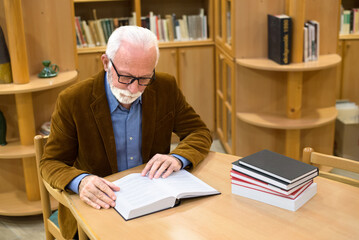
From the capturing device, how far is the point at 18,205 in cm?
337

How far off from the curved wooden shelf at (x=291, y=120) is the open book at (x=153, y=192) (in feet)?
5.88

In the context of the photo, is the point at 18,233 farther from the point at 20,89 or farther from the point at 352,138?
the point at 352,138

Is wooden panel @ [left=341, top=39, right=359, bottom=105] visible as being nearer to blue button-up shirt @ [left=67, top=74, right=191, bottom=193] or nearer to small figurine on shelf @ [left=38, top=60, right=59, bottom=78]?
small figurine on shelf @ [left=38, top=60, right=59, bottom=78]

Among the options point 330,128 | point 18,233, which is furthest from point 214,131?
point 18,233

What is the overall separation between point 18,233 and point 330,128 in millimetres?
2520

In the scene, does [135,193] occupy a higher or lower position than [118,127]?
lower

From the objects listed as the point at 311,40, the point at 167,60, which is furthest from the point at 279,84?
the point at 167,60

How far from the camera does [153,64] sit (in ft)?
6.34

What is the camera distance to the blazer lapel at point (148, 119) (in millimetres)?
2152

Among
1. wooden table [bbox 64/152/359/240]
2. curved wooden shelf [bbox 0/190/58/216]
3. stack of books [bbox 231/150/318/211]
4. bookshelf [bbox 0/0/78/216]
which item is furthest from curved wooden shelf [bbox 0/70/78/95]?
stack of books [bbox 231/150/318/211]

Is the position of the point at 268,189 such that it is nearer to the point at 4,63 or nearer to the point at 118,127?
the point at 118,127

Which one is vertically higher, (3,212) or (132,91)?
(132,91)

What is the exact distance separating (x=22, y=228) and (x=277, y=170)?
2201 mm

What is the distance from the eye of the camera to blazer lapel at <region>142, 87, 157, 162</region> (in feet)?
7.06
